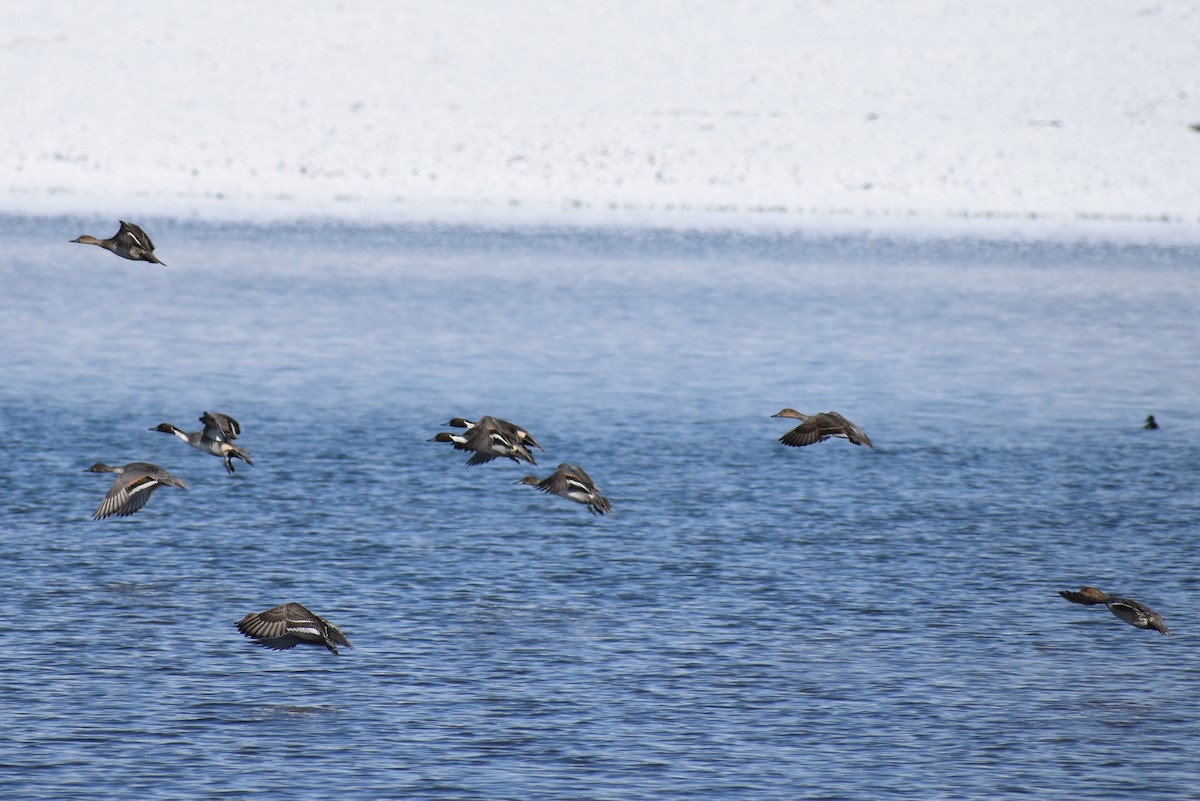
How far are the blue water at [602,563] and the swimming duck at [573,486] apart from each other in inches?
56.0

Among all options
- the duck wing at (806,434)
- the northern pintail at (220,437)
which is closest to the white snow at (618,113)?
the northern pintail at (220,437)

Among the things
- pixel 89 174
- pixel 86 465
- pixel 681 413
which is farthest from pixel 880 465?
pixel 89 174

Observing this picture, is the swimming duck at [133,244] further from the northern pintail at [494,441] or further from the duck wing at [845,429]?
the duck wing at [845,429]

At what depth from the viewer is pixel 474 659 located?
17.7 m

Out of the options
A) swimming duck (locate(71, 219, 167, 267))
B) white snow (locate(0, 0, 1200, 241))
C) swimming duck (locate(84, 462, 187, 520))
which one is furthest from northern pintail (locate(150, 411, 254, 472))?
white snow (locate(0, 0, 1200, 241))

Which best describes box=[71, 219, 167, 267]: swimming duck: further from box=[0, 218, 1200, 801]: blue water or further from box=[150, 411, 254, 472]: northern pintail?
box=[0, 218, 1200, 801]: blue water

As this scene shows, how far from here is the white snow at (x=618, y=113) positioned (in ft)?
267

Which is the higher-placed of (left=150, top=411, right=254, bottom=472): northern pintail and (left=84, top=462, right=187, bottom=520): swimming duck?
(left=150, top=411, right=254, bottom=472): northern pintail

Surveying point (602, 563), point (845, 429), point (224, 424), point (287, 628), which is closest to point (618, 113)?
point (602, 563)

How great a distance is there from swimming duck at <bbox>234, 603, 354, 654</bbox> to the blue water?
63 cm

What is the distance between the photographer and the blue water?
599 inches

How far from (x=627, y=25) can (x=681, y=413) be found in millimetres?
74176

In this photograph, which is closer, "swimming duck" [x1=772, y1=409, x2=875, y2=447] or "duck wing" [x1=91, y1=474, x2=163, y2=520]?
A: "swimming duck" [x1=772, y1=409, x2=875, y2=447]

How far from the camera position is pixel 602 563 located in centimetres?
2214
